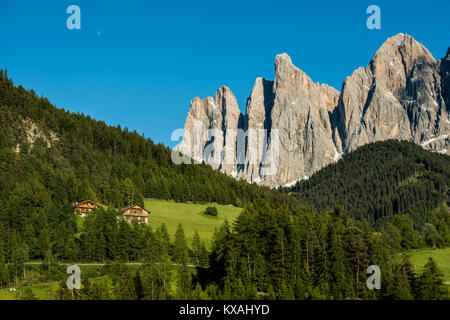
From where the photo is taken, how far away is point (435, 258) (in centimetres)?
9781

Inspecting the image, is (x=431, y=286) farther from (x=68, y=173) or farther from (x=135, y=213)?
(x=68, y=173)

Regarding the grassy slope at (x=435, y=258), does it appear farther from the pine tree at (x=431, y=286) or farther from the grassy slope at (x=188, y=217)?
the grassy slope at (x=188, y=217)

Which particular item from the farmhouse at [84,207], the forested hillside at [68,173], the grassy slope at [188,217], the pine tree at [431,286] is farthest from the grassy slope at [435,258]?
the farmhouse at [84,207]

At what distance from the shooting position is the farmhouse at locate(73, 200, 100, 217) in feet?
351

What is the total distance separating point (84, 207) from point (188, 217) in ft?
90.0

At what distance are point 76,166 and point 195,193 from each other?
36.8 metres

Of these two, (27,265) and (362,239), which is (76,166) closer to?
(27,265)

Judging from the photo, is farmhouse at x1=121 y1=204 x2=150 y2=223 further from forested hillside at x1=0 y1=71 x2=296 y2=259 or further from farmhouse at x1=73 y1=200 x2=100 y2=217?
forested hillside at x1=0 y1=71 x2=296 y2=259

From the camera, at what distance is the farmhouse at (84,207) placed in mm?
107125

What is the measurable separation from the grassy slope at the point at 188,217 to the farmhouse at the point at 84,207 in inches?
532

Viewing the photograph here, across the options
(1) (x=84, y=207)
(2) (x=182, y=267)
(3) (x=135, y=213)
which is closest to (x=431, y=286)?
(2) (x=182, y=267)

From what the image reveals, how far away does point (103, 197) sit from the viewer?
127m

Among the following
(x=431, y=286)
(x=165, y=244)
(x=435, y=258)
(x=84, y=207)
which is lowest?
(x=431, y=286)
